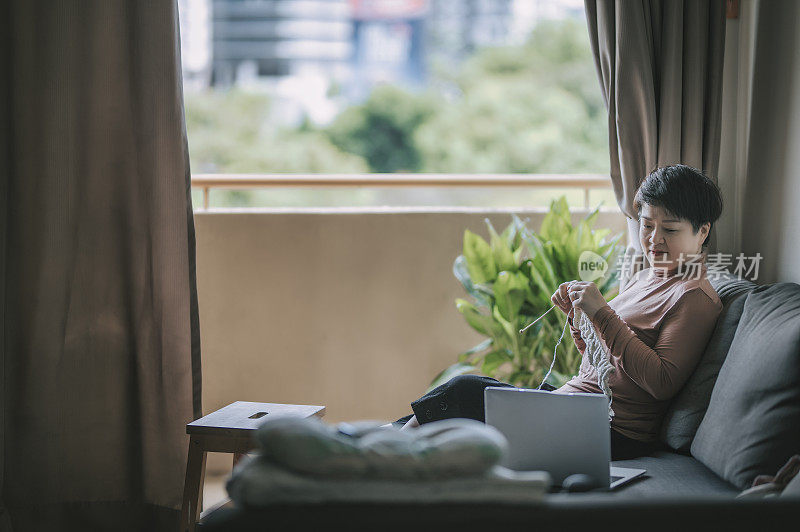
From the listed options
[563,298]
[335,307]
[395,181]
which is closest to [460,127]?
[395,181]

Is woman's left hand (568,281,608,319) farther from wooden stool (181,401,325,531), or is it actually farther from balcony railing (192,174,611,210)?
balcony railing (192,174,611,210)

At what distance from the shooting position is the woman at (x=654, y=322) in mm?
1711

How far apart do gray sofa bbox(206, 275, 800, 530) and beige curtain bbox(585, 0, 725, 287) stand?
1.56 feet

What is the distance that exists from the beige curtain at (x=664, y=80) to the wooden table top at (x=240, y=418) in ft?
3.92

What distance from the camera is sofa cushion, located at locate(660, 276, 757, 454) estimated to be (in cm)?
171

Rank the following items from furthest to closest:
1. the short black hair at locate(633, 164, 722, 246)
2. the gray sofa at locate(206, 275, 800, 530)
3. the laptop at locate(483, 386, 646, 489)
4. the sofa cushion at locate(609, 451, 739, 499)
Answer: the short black hair at locate(633, 164, 722, 246)
the sofa cushion at locate(609, 451, 739, 499)
the laptop at locate(483, 386, 646, 489)
the gray sofa at locate(206, 275, 800, 530)

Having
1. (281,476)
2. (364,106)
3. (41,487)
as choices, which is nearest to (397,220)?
(41,487)

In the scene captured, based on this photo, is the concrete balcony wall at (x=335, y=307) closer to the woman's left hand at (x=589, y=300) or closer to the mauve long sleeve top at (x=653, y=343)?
the mauve long sleeve top at (x=653, y=343)

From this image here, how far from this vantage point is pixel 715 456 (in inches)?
61.1

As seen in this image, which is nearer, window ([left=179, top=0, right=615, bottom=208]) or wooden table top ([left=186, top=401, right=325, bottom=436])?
wooden table top ([left=186, top=401, right=325, bottom=436])

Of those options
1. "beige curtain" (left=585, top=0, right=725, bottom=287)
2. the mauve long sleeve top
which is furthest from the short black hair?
"beige curtain" (left=585, top=0, right=725, bottom=287)

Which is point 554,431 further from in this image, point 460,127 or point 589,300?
point 460,127

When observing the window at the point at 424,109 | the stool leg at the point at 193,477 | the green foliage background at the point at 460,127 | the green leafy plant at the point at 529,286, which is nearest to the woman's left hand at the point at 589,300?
the green leafy plant at the point at 529,286

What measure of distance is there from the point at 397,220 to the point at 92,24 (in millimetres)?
1208
